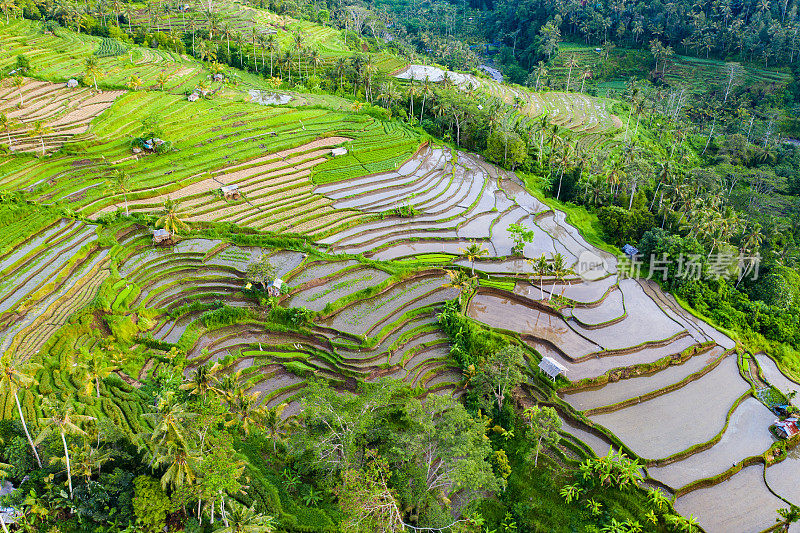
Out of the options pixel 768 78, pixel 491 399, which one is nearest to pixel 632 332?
pixel 491 399

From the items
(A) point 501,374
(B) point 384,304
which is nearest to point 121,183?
(B) point 384,304

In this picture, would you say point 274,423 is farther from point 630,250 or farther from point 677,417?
point 630,250

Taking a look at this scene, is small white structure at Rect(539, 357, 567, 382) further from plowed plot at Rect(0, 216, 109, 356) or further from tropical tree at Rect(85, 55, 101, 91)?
tropical tree at Rect(85, 55, 101, 91)

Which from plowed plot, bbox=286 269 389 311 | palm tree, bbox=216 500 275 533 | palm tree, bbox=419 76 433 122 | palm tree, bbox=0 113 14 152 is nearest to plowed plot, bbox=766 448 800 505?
palm tree, bbox=216 500 275 533

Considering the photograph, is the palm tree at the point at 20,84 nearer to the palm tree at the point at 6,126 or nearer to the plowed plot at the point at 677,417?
the palm tree at the point at 6,126

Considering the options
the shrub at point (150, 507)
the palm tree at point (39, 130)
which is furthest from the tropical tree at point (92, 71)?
the shrub at point (150, 507)

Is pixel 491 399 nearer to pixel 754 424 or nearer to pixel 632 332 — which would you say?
pixel 632 332
